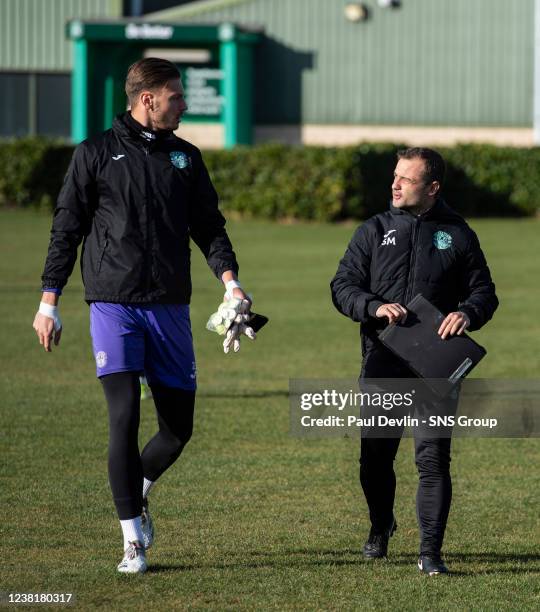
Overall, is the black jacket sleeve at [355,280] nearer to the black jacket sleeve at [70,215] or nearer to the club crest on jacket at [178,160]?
the club crest on jacket at [178,160]

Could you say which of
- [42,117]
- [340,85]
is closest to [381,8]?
[340,85]

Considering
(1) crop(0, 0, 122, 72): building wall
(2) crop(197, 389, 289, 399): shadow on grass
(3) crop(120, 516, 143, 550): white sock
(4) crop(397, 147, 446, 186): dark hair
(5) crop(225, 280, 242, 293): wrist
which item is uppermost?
(1) crop(0, 0, 122, 72): building wall

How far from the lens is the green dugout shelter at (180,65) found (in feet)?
122

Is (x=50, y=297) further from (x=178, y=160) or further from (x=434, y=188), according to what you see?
(x=434, y=188)

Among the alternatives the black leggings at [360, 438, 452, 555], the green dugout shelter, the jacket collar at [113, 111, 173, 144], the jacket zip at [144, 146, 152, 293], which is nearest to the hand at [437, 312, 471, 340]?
the black leggings at [360, 438, 452, 555]

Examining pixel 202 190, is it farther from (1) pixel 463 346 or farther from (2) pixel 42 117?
(2) pixel 42 117

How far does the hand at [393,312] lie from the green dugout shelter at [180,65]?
106 ft

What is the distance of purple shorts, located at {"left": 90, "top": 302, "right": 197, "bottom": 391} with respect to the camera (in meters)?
5.84

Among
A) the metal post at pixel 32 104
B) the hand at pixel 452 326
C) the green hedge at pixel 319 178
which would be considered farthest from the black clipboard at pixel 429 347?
the metal post at pixel 32 104

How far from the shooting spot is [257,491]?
25.8 feet

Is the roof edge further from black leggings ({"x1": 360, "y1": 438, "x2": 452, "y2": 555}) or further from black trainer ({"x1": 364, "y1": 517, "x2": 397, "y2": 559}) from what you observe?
black leggings ({"x1": 360, "y1": 438, "x2": 452, "y2": 555})

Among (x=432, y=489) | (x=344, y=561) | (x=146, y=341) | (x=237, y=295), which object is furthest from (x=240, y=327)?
(x=344, y=561)

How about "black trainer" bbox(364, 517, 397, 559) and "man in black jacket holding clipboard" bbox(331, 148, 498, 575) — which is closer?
"man in black jacket holding clipboard" bbox(331, 148, 498, 575)

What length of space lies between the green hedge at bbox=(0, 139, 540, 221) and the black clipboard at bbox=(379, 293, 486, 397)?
82.0 ft
